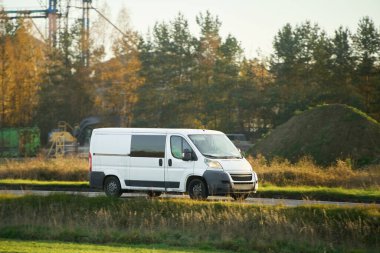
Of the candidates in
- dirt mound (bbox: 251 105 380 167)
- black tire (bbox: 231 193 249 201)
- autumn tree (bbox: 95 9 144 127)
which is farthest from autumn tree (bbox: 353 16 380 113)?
black tire (bbox: 231 193 249 201)

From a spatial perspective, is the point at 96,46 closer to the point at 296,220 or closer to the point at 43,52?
the point at 43,52

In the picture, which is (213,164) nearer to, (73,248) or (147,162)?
(147,162)

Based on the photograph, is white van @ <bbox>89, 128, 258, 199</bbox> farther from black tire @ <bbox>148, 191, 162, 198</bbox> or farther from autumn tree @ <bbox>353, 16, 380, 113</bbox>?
autumn tree @ <bbox>353, 16, 380, 113</bbox>

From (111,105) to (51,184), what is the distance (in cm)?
4952

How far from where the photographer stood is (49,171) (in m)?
36.6

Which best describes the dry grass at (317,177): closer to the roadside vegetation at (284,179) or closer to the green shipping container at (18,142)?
the roadside vegetation at (284,179)

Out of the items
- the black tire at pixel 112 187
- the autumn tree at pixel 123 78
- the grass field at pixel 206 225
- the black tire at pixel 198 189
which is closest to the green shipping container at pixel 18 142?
the autumn tree at pixel 123 78

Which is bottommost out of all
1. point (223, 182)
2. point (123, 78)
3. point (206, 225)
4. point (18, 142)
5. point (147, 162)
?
point (206, 225)

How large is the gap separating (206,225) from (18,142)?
166 feet

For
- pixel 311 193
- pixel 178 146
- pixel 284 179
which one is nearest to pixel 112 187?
pixel 178 146

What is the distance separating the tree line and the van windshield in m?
44.9

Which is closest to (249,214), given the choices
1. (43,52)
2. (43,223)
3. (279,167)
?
(43,223)

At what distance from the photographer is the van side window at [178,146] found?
24562 millimetres

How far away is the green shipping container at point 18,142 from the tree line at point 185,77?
12.7 feet
